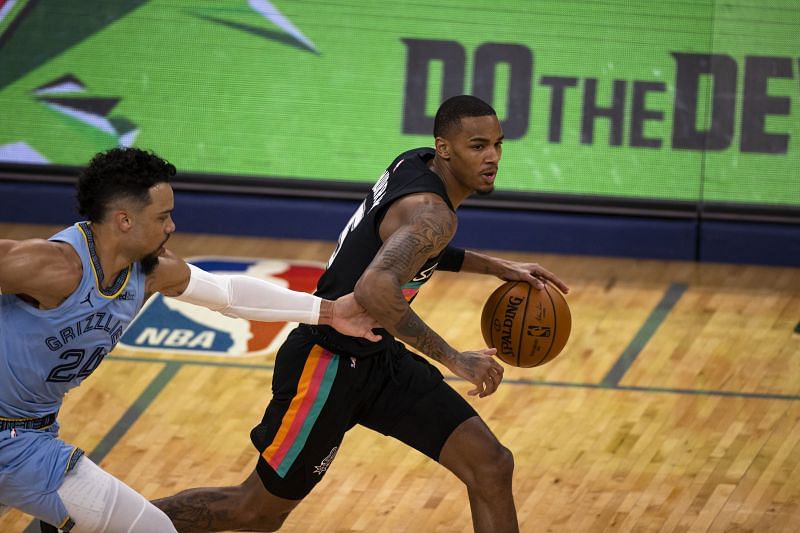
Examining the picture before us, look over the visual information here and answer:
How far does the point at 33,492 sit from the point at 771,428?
13.9 ft

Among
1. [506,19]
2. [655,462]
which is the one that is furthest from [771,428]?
[506,19]

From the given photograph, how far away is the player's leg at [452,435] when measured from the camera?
4910mm

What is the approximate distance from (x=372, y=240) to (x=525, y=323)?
0.86 m

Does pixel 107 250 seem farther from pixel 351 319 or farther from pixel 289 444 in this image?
pixel 289 444

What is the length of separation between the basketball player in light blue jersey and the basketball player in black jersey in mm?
746

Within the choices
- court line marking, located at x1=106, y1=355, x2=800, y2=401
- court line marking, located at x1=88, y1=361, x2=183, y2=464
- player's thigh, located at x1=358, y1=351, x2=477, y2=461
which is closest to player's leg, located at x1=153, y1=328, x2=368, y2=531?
player's thigh, located at x1=358, y1=351, x2=477, y2=461

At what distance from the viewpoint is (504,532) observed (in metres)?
4.90

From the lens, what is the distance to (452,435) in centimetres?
496

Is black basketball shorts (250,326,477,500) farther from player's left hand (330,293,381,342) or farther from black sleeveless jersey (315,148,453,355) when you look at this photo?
player's left hand (330,293,381,342)

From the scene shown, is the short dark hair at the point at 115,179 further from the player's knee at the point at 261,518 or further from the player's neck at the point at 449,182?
→ the player's knee at the point at 261,518

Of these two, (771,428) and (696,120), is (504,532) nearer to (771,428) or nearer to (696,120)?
(771,428)

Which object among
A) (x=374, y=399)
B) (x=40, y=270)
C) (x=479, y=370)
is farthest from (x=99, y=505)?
(x=479, y=370)

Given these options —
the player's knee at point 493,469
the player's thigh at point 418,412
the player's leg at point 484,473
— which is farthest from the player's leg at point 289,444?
the player's knee at point 493,469

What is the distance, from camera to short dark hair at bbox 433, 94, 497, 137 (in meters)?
4.96
